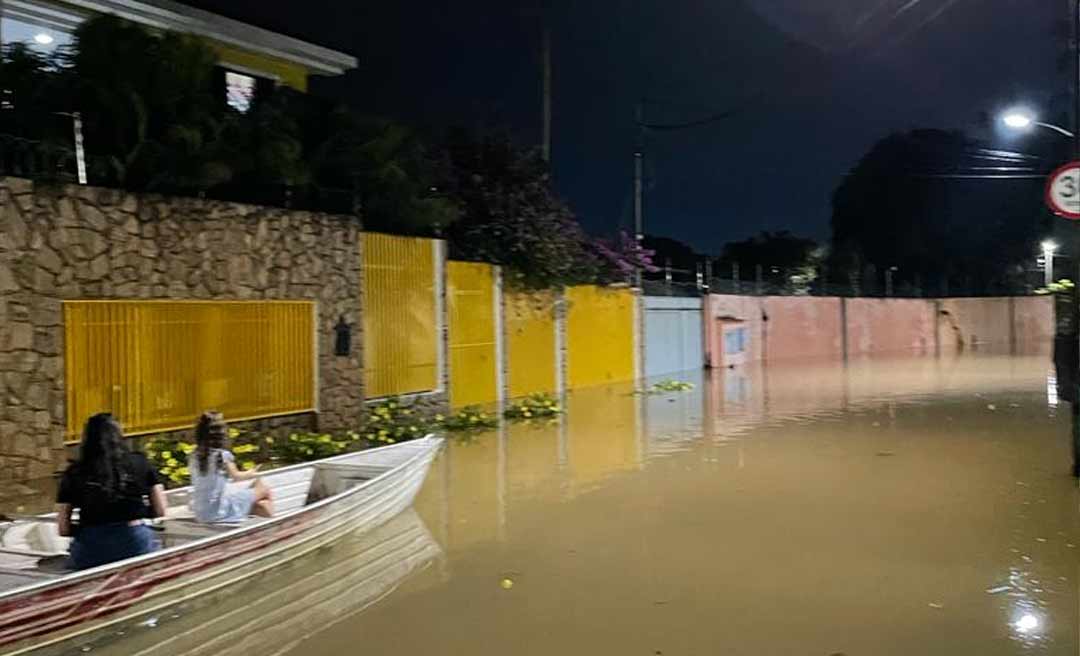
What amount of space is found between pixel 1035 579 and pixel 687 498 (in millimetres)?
3925

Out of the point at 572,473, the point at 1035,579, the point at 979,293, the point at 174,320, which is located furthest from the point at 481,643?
the point at 979,293

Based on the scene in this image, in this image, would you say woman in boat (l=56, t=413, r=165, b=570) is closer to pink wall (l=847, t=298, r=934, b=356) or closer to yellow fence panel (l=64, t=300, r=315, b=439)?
yellow fence panel (l=64, t=300, r=315, b=439)

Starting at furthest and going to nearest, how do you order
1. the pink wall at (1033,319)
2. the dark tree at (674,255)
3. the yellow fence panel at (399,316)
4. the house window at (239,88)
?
1. the pink wall at (1033,319)
2. the dark tree at (674,255)
3. the house window at (239,88)
4. the yellow fence panel at (399,316)

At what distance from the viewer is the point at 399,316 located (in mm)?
17547

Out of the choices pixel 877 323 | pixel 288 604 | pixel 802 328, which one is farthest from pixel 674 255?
pixel 288 604

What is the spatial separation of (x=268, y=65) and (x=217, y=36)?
1747 mm

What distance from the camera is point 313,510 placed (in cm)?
826

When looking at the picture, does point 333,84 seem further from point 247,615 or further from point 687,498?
point 247,615

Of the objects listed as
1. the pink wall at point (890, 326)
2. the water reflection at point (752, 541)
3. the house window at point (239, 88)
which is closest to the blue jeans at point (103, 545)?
the water reflection at point (752, 541)

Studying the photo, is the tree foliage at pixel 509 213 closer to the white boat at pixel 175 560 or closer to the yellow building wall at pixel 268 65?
the yellow building wall at pixel 268 65

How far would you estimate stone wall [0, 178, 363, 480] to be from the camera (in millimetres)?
10891

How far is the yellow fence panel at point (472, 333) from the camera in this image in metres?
19.5

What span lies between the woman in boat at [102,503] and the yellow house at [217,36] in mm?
8842

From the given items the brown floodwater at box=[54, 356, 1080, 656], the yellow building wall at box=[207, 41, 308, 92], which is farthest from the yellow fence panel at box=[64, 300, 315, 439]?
the yellow building wall at box=[207, 41, 308, 92]
